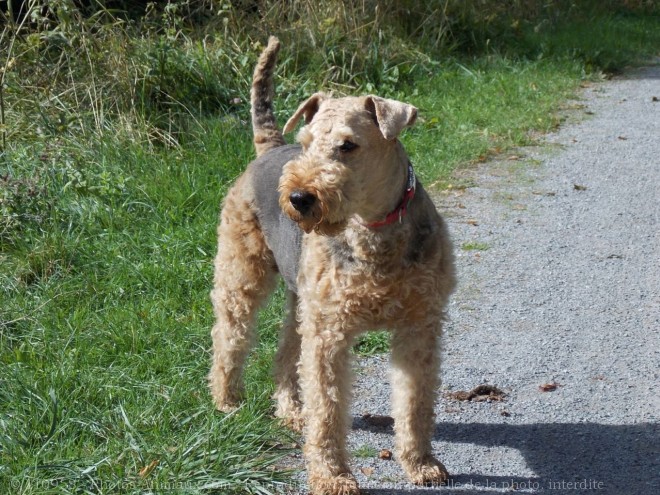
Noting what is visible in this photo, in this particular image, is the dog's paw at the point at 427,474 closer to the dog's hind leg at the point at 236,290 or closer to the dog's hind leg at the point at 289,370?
the dog's hind leg at the point at 289,370

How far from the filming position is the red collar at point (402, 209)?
3.58m

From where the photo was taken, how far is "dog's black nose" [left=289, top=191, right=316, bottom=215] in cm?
331

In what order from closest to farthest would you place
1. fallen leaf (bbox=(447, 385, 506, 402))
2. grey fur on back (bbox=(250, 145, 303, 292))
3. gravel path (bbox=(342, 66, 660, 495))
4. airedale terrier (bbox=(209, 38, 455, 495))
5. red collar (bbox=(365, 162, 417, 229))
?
airedale terrier (bbox=(209, 38, 455, 495))
red collar (bbox=(365, 162, 417, 229))
gravel path (bbox=(342, 66, 660, 495))
grey fur on back (bbox=(250, 145, 303, 292))
fallen leaf (bbox=(447, 385, 506, 402))

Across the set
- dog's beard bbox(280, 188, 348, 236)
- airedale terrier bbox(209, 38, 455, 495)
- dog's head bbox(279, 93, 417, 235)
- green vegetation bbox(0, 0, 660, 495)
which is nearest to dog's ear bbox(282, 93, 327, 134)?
airedale terrier bbox(209, 38, 455, 495)

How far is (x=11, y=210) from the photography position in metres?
5.89

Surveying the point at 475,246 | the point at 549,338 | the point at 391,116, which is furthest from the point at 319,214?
the point at 475,246

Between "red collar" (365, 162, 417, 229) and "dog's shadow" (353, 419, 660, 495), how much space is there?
3.63 ft

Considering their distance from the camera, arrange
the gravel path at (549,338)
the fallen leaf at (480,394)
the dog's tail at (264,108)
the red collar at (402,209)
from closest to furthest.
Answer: the red collar at (402,209)
the gravel path at (549,338)
the fallen leaf at (480,394)
the dog's tail at (264,108)

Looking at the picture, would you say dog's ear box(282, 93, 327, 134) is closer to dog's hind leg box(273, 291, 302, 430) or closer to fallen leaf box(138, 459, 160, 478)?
dog's hind leg box(273, 291, 302, 430)

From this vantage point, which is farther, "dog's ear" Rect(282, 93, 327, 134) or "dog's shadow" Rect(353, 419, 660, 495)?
"dog's ear" Rect(282, 93, 327, 134)

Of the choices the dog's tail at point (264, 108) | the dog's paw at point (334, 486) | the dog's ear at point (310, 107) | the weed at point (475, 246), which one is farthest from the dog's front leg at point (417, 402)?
the weed at point (475, 246)

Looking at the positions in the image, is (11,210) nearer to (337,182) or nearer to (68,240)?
(68,240)

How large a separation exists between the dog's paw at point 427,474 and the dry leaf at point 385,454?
260 mm

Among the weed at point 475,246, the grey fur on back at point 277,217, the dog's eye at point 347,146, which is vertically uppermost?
the dog's eye at point 347,146
